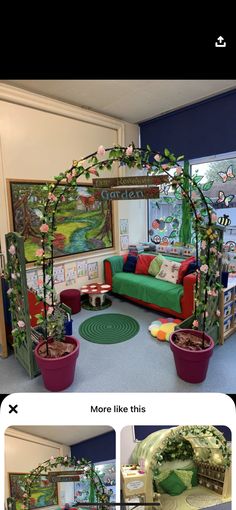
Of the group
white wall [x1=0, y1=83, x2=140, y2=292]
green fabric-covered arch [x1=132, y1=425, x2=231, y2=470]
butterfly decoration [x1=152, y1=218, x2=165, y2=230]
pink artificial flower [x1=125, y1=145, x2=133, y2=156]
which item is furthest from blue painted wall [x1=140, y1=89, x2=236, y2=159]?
green fabric-covered arch [x1=132, y1=425, x2=231, y2=470]

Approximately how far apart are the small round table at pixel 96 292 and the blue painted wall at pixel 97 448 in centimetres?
213

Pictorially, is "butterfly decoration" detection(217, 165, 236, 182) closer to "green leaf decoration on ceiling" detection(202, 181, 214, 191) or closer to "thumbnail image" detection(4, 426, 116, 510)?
"green leaf decoration on ceiling" detection(202, 181, 214, 191)

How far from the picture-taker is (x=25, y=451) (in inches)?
24.2

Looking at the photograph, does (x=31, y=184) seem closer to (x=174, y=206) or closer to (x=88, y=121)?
(x=88, y=121)

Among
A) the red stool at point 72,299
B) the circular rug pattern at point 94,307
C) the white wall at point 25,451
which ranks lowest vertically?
the circular rug pattern at point 94,307

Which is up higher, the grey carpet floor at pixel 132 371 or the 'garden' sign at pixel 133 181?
the 'garden' sign at pixel 133 181

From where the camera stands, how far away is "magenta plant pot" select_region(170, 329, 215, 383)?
4.87 feet

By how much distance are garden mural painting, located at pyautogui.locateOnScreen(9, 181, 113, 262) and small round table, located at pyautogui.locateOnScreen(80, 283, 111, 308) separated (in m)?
0.41

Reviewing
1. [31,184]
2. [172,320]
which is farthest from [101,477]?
[31,184]

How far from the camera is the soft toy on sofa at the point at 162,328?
2100mm

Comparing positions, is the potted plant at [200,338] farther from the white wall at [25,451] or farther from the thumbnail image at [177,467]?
the white wall at [25,451]

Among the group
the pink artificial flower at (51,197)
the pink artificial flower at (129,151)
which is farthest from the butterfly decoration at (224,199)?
the pink artificial flower at (51,197)

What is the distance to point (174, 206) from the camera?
116 inches

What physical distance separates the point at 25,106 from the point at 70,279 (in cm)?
164
